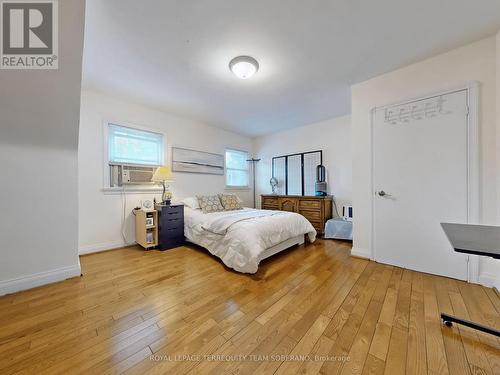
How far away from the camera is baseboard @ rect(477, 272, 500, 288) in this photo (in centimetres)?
185

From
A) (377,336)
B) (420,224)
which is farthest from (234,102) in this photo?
(377,336)

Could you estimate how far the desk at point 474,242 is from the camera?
0.92m

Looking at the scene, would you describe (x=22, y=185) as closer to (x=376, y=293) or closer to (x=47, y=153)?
(x=47, y=153)

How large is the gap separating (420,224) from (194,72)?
3.30 meters

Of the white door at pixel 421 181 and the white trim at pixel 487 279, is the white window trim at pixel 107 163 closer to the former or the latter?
the white door at pixel 421 181

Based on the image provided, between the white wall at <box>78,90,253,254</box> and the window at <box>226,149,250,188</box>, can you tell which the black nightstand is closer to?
the white wall at <box>78,90,253,254</box>

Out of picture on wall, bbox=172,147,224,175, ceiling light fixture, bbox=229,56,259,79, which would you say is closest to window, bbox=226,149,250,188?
picture on wall, bbox=172,147,224,175

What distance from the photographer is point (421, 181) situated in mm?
2227

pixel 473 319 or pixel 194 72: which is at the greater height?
pixel 194 72

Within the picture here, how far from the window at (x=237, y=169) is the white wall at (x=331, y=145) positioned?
956 mm

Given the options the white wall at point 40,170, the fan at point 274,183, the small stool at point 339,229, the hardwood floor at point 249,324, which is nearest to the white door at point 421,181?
the hardwood floor at point 249,324

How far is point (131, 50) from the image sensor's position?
2.00 metres

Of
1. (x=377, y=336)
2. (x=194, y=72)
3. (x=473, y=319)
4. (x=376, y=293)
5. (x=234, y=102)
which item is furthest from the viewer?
(x=234, y=102)

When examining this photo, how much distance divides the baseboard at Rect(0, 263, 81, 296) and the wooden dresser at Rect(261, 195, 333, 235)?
362 cm
